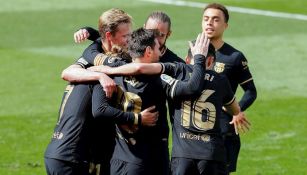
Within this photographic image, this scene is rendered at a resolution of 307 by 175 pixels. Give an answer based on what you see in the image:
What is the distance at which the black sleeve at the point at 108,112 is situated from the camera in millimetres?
8500

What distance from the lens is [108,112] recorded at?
8516mm

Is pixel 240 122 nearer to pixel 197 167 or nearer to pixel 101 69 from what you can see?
pixel 197 167

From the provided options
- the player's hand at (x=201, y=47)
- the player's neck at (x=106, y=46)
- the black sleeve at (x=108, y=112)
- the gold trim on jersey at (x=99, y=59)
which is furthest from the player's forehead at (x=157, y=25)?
the black sleeve at (x=108, y=112)

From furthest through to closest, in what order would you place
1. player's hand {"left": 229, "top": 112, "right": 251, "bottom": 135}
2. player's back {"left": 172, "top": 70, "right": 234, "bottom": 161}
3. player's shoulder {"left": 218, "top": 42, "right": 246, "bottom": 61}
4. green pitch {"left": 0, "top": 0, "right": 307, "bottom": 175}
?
green pitch {"left": 0, "top": 0, "right": 307, "bottom": 175} < player's shoulder {"left": 218, "top": 42, "right": 246, "bottom": 61} < player's hand {"left": 229, "top": 112, "right": 251, "bottom": 135} < player's back {"left": 172, "top": 70, "right": 234, "bottom": 161}

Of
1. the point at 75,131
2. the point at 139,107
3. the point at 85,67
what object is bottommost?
the point at 75,131

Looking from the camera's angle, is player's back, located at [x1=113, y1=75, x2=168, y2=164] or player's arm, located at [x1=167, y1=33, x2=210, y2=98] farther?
player's back, located at [x1=113, y1=75, x2=168, y2=164]

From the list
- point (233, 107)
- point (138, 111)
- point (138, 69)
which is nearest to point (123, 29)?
point (138, 69)

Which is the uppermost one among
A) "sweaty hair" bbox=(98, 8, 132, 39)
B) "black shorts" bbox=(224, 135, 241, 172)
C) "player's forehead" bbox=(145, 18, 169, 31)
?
"sweaty hair" bbox=(98, 8, 132, 39)

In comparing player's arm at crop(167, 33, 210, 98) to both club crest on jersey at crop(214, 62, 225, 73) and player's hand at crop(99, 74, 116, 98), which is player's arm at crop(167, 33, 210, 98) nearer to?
player's hand at crop(99, 74, 116, 98)

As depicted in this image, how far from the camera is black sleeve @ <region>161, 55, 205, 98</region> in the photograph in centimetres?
849

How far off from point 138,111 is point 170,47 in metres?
10.7

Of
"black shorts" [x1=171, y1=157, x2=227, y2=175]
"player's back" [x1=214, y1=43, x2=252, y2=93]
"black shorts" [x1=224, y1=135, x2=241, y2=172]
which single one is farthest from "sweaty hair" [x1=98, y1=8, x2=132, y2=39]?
"black shorts" [x1=224, y1=135, x2=241, y2=172]

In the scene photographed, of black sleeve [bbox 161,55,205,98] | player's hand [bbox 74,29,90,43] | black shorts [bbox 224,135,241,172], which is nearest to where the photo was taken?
black sleeve [bbox 161,55,205,98]

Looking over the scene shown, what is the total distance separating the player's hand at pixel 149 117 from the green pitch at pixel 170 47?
169 inches
